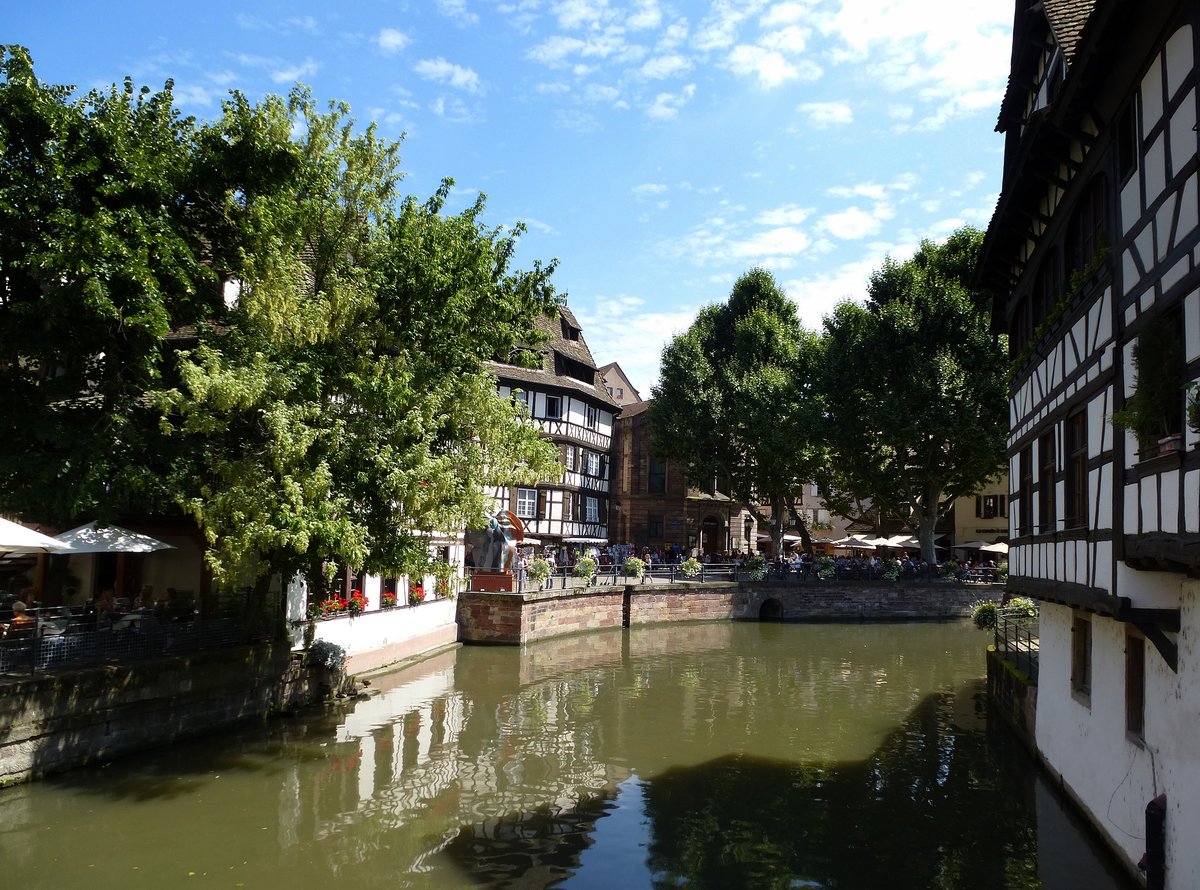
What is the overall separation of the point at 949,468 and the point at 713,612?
40.2 ft

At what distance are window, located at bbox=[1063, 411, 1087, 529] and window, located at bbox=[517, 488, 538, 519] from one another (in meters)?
31.7

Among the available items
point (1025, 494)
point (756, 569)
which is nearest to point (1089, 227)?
point (1025, 494)

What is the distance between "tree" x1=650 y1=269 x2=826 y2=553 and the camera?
46.8 m

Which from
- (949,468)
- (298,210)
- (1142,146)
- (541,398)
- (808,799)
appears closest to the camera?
(1142,146)

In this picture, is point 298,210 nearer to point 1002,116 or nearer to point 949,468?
point 1002,116

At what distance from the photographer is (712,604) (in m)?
41.1

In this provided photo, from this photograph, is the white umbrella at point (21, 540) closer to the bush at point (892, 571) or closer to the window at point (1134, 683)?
the window at point (1134, 683)

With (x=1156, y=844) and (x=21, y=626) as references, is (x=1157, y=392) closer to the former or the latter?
(x=1156, y=844)

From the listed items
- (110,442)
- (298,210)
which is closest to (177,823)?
(110,442)

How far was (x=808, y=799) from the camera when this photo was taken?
13711mm

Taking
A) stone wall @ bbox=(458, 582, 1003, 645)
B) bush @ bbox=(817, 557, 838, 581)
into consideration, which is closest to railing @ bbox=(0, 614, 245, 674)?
stone wall @ bbox=(458, 582, 1003, 645)

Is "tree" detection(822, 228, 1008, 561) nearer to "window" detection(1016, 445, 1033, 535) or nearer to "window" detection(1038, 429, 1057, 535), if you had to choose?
"window" detection(1016, 445, 1033, 535)

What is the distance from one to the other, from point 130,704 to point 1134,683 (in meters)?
14.5

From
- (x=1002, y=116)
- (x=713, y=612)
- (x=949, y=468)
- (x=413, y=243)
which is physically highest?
(x=1002, y=116)
